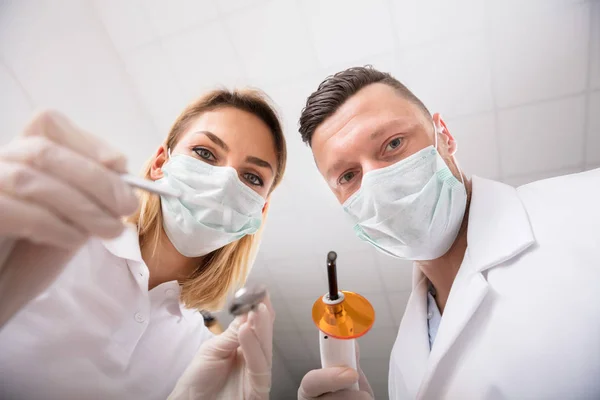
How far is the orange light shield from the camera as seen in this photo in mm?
646

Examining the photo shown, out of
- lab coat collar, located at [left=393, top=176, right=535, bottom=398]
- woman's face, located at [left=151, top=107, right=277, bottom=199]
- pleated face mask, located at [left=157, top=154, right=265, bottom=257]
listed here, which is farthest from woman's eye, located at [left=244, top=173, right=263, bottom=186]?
lab coat collar, located at [left=393, top=176, right=535, bottom=398]

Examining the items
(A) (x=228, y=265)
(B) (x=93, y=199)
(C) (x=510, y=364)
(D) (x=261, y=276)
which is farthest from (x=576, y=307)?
(D) (x=261, y=276)

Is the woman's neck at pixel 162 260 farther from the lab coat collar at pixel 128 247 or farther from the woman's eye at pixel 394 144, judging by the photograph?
the woman's eye at pixel 394 144

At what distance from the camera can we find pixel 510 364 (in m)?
0.66

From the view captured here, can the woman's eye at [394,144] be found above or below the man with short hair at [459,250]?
above

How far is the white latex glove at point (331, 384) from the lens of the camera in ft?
2.15

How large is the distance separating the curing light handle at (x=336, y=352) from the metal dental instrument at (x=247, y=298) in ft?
0.66

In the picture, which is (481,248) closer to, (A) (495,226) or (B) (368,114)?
(A) (495,226)

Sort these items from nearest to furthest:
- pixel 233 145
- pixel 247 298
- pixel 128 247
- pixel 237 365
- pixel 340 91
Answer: pixel 247 298, pixel 237 365, pixel 128 247, pixel 233 145, pixel 340 91

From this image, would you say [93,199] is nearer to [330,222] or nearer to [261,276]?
[330,222]

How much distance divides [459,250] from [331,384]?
623 mm

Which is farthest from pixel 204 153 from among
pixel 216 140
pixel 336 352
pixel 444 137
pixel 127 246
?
pixel 444 137

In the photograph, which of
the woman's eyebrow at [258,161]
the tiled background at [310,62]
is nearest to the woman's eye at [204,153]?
the woman's eyebrow at [258,161]

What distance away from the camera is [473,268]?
2.73 feet
